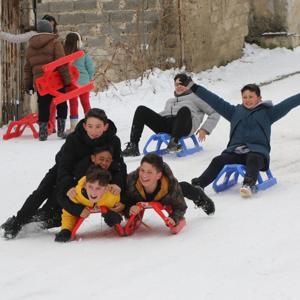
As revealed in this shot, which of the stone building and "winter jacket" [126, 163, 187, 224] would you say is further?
the stone building

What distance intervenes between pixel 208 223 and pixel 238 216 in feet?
0.74

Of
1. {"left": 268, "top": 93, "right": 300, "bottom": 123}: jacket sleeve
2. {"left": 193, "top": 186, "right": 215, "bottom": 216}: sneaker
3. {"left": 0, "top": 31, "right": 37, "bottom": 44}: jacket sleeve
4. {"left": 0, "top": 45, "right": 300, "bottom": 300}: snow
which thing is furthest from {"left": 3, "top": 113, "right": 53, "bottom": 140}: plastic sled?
{"left": 193, "top": 186, "right": 215, "bottom": 216}: sneaker

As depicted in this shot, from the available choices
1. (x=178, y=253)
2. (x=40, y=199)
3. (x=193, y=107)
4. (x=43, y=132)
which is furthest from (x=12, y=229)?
(x=43, y=132)

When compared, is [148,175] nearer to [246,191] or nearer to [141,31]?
[246,191]

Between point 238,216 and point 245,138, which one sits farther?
point 245,138

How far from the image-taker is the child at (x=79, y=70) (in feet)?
28.4

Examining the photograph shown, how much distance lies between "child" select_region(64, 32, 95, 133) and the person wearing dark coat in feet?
12.5

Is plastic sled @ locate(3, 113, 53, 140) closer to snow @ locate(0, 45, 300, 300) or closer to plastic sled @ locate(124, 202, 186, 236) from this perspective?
snow @ locate(0, 45, 300, 300)

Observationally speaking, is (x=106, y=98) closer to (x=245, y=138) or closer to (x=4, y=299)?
(x=245, y=138)

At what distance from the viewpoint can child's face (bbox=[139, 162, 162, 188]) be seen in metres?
4.47

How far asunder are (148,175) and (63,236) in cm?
63

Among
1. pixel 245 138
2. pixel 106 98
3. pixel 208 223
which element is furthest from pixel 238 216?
pixel 106 98

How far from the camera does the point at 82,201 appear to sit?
449 cm

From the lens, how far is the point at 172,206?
15.1ft
